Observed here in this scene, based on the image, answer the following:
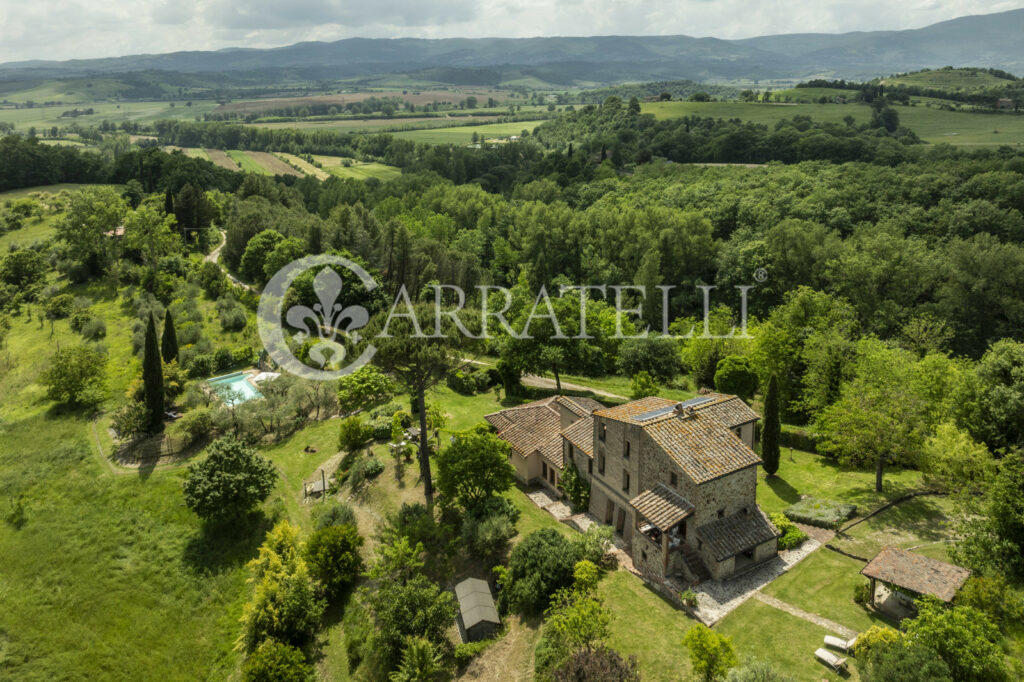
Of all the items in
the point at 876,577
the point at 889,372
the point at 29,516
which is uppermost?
the point at 889,372

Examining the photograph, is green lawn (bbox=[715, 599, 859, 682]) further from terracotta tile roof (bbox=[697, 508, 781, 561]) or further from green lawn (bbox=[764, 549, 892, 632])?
terracotta tile roof (bbox=[697, 508, 781, 561])

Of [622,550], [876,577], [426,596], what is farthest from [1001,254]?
[426,596]

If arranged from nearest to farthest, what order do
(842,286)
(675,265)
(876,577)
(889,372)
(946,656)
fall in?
(946,656), (876,577), (889,372), (842,286), (675,265)

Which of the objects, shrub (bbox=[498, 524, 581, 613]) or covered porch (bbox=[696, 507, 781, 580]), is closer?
shrub (bbox=[498, 524, 581, 613])

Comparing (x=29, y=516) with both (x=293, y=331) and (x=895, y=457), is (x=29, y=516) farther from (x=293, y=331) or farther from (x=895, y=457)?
(x=895, y=457)

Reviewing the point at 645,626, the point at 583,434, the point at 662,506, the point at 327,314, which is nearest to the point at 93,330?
the point at 327,314

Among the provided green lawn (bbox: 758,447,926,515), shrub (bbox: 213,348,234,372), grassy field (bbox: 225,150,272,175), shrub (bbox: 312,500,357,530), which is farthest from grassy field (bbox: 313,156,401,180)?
green lawn (bbox: 758,447,926,515)

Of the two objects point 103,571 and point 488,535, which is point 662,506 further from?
point 103,571
